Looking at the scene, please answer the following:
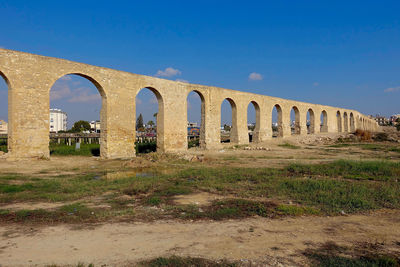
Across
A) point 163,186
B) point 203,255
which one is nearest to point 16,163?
point 163,186

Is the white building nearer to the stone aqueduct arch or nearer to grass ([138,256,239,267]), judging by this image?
the stone aqueduct arch

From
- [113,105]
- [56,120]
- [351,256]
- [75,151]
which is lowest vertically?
[351,256]

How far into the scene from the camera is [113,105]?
13.7 m

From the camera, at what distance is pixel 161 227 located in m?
3.73

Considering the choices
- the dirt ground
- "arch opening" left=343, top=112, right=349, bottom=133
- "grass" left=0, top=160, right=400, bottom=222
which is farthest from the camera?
"arch opening" left=343, top=112, right=349, bottom=133

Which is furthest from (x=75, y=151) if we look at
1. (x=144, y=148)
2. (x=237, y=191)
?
(x=237, y=191)

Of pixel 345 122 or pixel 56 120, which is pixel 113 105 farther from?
pixel 56 120

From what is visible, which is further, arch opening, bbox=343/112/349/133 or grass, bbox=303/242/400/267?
arch opening, bbox=343/112/349/133

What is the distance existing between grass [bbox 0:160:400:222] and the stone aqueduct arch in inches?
161

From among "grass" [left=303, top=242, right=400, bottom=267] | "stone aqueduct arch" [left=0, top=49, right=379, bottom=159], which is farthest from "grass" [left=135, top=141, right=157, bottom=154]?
"grass" [left=303, top=242, right=400, bottom=267]

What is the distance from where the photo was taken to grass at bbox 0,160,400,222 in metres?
4.39

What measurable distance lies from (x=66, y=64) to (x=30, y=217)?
31.8 feet

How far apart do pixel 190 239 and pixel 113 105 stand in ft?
37.8

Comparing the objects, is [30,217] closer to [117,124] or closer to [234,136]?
[117,124]
